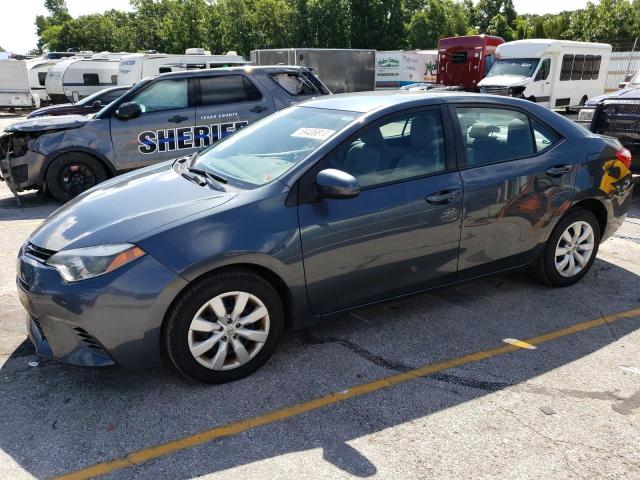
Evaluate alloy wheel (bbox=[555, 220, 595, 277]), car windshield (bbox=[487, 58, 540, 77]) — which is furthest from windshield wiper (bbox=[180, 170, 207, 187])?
car windshield (bbox=[487, 58, 540, 77])

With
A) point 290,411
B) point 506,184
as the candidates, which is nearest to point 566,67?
point 506,184

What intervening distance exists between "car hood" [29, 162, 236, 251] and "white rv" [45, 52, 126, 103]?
838 inches

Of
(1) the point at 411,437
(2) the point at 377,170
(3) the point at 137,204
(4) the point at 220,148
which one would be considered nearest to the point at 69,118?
(4) the point at 220,148

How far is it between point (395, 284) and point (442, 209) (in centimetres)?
58

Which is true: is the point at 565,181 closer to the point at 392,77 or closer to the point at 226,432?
the point at 226,432

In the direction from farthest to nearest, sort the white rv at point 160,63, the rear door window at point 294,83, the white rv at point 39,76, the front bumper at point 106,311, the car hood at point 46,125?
the white rv at point 39,76, the white rv at point 160,63, the rear door window at point 294,83, the car hood at point 46,125, the front bumper at point 106,311

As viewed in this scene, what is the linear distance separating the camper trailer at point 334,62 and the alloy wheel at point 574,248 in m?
18.5

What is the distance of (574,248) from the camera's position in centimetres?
461

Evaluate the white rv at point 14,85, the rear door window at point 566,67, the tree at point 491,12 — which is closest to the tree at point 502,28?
the tree at point 491,12

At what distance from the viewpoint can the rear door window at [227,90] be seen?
8086 mm

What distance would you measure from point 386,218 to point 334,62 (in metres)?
20.7

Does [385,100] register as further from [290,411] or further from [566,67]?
[566,67]

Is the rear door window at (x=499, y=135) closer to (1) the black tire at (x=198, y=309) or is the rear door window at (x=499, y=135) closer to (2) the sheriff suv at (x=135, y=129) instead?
(1) the black tire at (x=198, y=309)

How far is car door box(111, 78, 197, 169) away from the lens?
304 inches
